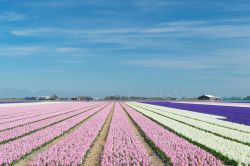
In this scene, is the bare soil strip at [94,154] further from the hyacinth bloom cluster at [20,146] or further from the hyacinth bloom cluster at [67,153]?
the hyacinth bloom cluster at [20,146]

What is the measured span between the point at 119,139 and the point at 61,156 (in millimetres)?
5873

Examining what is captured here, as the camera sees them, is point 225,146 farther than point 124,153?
Yes

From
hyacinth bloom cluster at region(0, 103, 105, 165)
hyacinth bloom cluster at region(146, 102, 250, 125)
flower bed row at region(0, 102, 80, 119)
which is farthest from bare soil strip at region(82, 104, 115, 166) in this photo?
flower bed row at region(0, 102, 80, 119)

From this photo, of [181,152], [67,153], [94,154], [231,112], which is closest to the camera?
[67,153]

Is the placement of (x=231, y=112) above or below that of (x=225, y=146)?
above

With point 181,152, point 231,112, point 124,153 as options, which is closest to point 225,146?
point 181,152

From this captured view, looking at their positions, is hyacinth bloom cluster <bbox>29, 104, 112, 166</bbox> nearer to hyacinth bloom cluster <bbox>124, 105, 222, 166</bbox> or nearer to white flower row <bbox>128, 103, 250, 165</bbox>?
hyacinth bloom cluster <bbox>124, 105, 222, 166</bbox>

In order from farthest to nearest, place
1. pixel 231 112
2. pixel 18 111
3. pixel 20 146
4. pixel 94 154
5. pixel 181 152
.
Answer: pixel 18 111, pixel 231 112, pixel 20 146, pixel 94 154, pixel 181 152

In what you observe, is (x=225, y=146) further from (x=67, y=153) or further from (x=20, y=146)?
(x=20, y=146)

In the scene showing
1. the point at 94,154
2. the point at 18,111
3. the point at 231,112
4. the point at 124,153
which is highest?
the point at 18,111

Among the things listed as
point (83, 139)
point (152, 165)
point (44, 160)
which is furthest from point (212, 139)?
point (44, 160)

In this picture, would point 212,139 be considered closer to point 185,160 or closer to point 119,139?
point 119,139

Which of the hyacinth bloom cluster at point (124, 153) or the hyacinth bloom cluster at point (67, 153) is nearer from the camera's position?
the hyacinth bloom cluster at point (67, 153)

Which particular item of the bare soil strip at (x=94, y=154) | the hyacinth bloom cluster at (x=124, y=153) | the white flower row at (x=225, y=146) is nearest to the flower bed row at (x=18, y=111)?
the bare soil strip at (x=94, y=154)
